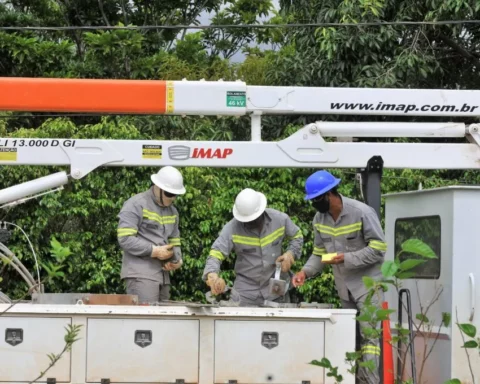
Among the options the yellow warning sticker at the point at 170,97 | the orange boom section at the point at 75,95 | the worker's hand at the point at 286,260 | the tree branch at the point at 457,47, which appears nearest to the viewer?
the orange boom section at the point at 75,95

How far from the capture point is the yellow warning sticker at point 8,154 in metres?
7.47

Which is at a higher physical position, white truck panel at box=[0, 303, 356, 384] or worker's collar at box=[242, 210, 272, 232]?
worker's collar at box=[242, 210, 272, 232]

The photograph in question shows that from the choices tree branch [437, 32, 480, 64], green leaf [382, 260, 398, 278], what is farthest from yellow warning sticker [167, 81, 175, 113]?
tree branch [437, 32, 480, 64]

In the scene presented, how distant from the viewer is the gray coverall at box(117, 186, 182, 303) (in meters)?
8.38

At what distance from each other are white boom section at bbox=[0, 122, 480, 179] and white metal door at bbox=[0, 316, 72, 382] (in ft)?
4.31

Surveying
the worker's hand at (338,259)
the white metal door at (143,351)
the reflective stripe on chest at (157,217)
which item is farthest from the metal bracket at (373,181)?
the white metal door at (143,351)

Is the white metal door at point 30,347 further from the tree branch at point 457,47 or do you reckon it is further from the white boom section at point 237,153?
the tree branch at point 457,47

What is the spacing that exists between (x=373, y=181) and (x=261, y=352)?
1.77m

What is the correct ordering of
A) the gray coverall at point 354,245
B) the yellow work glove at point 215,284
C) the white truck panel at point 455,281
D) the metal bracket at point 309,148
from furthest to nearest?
the yellow work glove at point 215,284, the gray coverall at point 354,245, the metal bracket at point 309,148, the white truck panel at point 455,281

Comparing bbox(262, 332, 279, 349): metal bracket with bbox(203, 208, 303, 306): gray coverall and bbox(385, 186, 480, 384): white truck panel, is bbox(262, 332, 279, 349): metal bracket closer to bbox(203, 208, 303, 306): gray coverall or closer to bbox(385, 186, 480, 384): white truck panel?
bbox(385, 186, 480, 384): white truck panel

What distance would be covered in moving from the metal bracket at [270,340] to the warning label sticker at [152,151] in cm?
166

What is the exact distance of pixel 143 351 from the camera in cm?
664

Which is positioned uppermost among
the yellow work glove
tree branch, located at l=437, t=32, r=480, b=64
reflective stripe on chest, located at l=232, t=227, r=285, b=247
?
tree branch, located at l=437, t=32, r=480, b=64

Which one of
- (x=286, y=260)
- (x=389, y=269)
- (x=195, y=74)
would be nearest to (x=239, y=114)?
(x=286, y=260)
